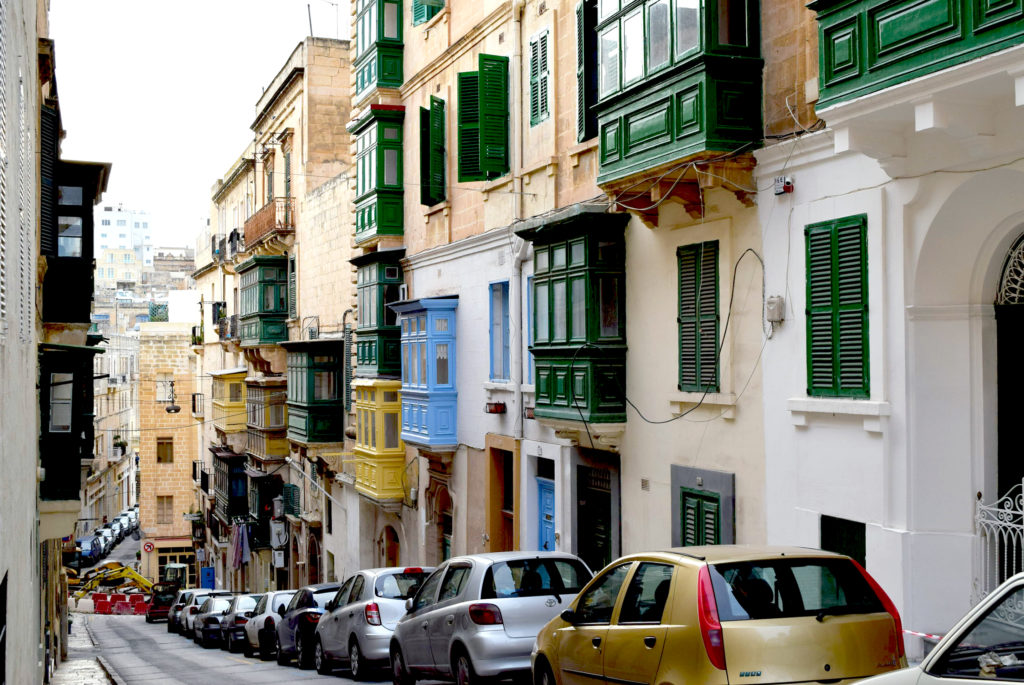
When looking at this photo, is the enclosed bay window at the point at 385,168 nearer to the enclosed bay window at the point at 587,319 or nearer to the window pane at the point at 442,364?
the window pane at the point at 442,364

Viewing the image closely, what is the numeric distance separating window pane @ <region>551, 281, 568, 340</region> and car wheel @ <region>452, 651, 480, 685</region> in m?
6.26

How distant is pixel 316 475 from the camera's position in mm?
34906

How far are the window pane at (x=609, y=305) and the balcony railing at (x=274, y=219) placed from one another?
23.5m

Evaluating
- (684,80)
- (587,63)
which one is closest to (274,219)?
(587,63)

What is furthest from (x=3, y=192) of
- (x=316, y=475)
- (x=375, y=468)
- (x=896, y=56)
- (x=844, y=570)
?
(x=316, y=475)

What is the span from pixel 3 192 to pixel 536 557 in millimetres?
6543

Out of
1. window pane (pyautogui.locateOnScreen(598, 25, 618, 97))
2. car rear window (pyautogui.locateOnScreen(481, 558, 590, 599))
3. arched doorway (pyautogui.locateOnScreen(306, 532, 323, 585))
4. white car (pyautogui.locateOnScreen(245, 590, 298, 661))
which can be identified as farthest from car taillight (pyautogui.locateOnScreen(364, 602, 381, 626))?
arched doorway (pyautogui.locateOnScreen(306, 532, 323, 585))

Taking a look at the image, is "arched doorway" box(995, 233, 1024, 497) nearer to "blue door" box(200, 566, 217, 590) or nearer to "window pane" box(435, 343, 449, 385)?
"window pane" box(435, 343, 449, 385)

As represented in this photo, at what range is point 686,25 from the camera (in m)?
13.7

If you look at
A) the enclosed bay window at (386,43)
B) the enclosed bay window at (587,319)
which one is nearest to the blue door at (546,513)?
the enclosed bay window at (587,319)

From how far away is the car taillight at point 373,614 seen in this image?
1638 centimetres

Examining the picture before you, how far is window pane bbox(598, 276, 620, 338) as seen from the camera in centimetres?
1695

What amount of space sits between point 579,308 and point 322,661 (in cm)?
682

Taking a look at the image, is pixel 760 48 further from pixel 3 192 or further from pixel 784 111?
pixel 3 192
